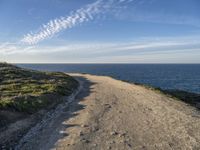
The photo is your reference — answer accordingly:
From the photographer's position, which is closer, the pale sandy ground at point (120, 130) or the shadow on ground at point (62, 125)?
the pale sandy ground at point (120, 130)

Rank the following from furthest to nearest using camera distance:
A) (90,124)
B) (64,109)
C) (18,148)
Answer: (64,109) < (90,124) < (18,148)

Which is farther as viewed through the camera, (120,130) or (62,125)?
(62,125)

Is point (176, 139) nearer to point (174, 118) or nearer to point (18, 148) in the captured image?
point (174, 118)

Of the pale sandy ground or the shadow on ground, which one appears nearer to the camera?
the pale sandy ground

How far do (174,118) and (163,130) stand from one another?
3744 mm

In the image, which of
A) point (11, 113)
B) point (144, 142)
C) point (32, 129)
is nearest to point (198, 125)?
point (144, 142)

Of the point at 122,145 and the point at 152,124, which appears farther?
the point at 152,124

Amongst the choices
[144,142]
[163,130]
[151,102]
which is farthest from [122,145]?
[151,102]

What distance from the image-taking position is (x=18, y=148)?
1438cm

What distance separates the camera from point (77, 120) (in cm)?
2000

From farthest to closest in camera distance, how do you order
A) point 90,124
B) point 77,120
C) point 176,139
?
point 77,120 → point 90,124 → point 176,139

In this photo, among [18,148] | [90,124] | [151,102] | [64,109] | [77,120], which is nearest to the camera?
[18,148]

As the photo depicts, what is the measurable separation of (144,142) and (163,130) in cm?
276

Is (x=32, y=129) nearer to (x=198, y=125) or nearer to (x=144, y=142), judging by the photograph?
(x=144, y=142)
